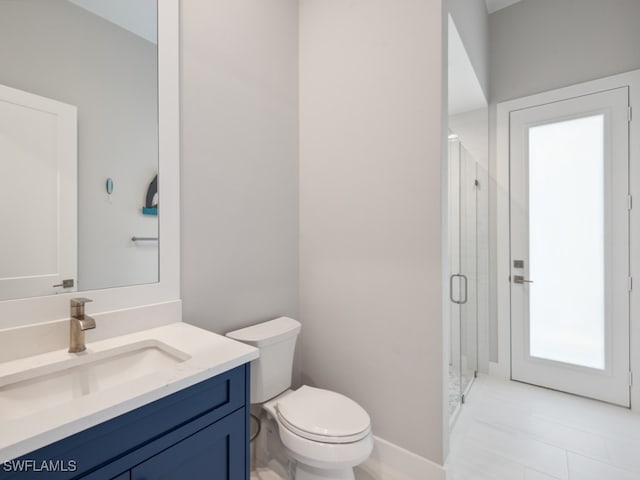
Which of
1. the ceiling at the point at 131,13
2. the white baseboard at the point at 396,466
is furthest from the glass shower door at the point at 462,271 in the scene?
the ceiling at the point at 131,13

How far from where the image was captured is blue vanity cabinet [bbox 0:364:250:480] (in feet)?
2.23

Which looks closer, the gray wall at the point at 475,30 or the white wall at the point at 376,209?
the white wall at the point at 376,209

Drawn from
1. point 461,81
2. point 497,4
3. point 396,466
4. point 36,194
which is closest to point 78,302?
point 36,194

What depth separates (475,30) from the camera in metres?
2.27

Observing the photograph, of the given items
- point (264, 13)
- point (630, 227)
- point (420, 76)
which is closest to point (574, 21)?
point (630, 227)

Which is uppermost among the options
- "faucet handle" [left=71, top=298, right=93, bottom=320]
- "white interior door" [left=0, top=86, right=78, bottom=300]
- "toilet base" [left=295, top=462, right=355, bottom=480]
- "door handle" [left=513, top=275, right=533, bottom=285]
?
"white interior door" [left=0, top=86, right=78, bottom=300]

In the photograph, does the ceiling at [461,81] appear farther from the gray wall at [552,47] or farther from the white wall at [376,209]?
the white wall at [376,209]

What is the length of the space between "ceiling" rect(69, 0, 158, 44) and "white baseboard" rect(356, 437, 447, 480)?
7.51 feet

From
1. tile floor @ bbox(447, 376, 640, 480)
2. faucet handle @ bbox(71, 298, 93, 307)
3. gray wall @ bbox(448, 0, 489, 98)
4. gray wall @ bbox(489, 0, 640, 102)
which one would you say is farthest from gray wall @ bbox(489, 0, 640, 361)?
faucet handle @ bbox(71, 298, 93, 307)

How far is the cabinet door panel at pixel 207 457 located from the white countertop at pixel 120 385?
0.17 meters

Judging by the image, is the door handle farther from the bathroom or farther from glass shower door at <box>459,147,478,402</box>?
the bathroom

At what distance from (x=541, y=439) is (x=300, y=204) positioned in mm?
2105

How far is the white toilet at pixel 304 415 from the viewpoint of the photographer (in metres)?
1.26

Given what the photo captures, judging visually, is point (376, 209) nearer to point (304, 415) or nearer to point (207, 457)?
point (304, 415)
